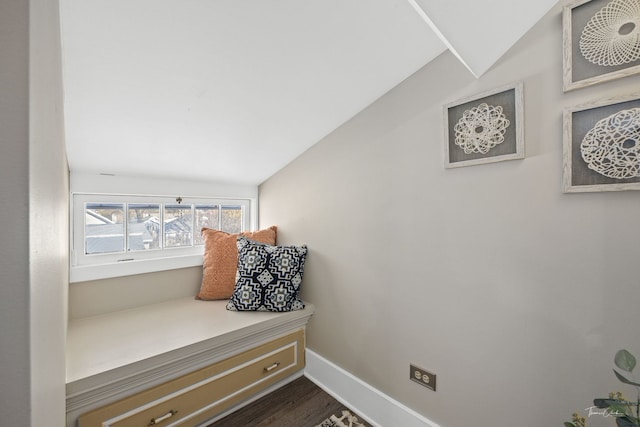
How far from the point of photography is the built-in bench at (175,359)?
1.19 metres

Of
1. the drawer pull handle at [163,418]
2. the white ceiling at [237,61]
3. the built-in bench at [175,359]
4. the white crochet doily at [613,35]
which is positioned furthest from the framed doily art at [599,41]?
the drawer pull handle at [163,418]

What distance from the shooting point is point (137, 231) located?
1.97m

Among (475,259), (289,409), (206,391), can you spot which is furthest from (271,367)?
(475,259)

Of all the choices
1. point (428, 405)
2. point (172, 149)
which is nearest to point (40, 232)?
point (172, 149)

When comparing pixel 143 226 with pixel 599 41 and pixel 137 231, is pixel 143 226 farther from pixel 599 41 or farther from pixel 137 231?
pixel 599 41

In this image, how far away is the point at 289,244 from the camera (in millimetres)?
2158

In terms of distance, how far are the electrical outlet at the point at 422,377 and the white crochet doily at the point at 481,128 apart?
3.60 feet

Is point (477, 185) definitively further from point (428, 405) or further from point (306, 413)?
point (306, 413)

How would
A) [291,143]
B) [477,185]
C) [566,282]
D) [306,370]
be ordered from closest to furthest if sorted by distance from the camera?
[566,282]
[477,185]
[291,143]
[306,370]

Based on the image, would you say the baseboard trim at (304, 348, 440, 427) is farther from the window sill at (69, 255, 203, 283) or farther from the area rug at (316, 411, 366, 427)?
the window sill at (69, 255, 203, 283)

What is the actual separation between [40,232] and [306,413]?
5.64 feet

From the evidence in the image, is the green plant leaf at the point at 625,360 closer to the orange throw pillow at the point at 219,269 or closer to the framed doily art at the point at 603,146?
the framed doily art at the point at 603,146

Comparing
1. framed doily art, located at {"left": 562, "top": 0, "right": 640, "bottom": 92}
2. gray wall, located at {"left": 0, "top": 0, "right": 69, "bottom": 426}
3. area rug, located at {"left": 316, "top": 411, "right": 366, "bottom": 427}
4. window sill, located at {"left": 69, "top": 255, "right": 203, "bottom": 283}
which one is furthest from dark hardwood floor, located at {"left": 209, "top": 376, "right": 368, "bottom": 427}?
framed doily art, located at {"left": 562, "top": 0, "right": 640, "bottom": 92}

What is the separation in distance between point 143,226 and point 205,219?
0.45 metres
